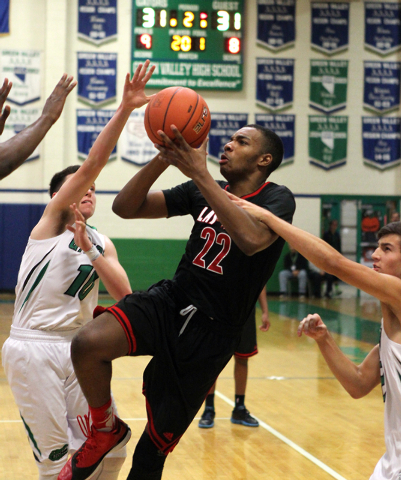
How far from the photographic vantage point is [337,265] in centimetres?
280

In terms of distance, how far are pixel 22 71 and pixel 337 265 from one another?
13.9m

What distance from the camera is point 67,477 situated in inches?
110

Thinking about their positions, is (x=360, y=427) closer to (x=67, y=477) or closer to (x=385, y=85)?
(x=67, y=477)

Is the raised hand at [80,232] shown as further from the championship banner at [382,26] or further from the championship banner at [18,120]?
the championship banner at [382,26]

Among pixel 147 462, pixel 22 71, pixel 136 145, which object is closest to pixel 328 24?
pixel 136 145

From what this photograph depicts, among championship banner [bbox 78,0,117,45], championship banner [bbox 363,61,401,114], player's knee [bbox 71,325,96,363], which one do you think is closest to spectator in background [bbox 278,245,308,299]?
championship banner [bbox 363,61,401,114]

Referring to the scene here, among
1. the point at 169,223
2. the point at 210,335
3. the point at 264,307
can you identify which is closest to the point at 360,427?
the point at 264,307

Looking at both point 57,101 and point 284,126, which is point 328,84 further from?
point 57,101

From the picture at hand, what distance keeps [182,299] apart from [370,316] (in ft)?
35.5

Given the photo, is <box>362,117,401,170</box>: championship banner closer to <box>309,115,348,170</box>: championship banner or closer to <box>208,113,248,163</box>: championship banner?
<box>309,115,348,170</box>: championship banner

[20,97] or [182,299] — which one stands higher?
[20,97]

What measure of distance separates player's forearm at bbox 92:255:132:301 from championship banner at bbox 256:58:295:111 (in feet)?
43.6

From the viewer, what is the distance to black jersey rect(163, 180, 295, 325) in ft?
9.62

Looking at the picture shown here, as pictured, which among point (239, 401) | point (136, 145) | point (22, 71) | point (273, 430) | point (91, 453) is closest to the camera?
point (91, 453)
